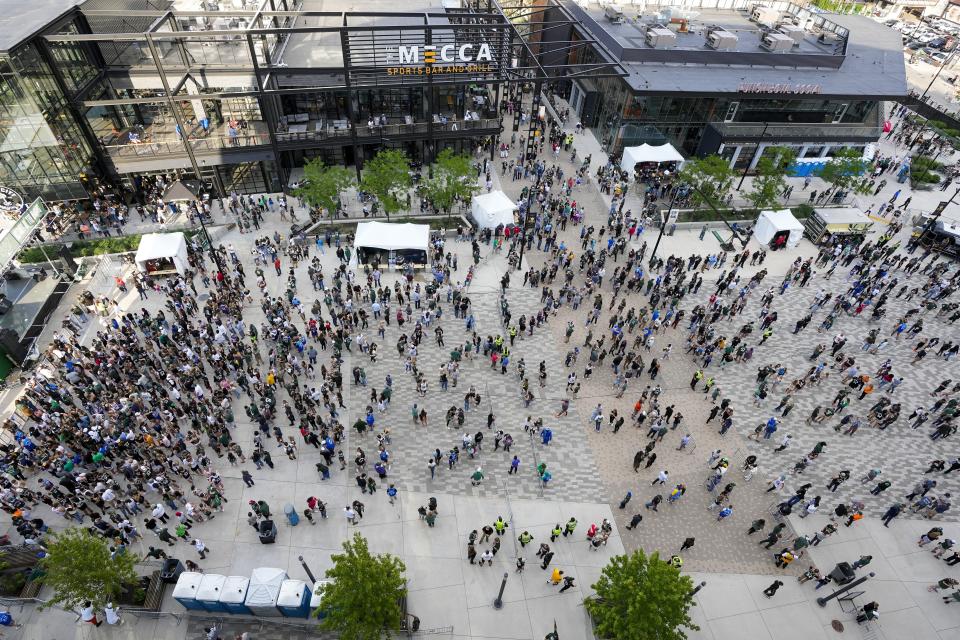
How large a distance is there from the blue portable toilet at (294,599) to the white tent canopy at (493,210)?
21337mm

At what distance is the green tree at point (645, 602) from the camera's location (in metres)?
13.1

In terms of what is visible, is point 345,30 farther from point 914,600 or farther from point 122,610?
point 914,600

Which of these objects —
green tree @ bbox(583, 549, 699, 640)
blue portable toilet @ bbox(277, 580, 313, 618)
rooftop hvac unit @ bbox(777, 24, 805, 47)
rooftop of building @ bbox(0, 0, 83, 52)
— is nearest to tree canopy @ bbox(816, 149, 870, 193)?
rooftop hvac unit @ bbox(777, 24, 805, 47)

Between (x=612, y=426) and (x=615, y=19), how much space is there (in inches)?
1610

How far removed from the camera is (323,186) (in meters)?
29.4

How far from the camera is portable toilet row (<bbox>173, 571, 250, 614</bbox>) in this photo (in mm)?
14516

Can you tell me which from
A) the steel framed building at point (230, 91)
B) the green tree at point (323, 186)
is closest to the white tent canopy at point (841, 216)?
the steel framed building at point (230, 91)

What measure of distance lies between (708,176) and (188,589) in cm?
3641

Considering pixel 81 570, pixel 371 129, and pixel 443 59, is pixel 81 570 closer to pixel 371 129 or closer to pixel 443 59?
pixel 371 129

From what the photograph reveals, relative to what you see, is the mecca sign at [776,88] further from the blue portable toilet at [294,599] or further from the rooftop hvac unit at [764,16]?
the blue portable toilet at [294,599]

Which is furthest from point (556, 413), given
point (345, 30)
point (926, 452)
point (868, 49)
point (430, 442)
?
point (868, 49)

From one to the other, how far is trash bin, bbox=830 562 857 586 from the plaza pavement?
0.86 m

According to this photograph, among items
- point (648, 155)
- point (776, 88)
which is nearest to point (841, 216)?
point (776, 88)

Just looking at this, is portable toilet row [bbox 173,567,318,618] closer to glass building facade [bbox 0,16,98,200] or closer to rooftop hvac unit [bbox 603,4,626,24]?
glass building facade [bbox 0,16,98,200]
